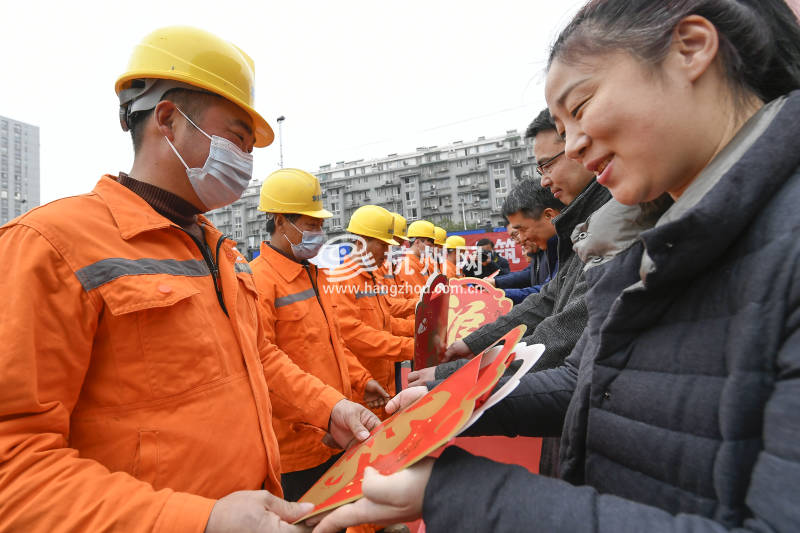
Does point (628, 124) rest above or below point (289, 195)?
below

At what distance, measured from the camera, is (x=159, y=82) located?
1.56m

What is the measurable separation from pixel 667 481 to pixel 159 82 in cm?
194

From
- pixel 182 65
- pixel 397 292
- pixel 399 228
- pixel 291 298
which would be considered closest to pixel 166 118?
pixel 182 65

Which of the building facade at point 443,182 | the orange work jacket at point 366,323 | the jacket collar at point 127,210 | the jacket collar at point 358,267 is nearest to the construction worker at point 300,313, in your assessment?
the orange work jacket at point 366,323

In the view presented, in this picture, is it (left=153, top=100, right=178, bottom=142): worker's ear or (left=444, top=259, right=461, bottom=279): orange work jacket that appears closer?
(left=153, top=100, right=178, bottom=142): worker's ear

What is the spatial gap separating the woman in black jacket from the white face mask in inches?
47.8

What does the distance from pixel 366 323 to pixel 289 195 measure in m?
1.66

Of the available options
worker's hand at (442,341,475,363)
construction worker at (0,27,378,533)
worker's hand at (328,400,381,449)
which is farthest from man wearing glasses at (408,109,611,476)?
construction worker at (0,27,378,533)

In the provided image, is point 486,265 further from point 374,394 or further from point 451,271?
point 374,394

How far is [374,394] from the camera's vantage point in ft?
11.9

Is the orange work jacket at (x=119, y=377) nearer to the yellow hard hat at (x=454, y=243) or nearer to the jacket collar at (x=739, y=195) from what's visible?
the jacket collar at (x=739, y=195)

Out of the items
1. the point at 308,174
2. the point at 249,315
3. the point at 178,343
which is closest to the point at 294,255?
the point at 308,174

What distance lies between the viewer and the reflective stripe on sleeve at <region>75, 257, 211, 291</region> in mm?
1144

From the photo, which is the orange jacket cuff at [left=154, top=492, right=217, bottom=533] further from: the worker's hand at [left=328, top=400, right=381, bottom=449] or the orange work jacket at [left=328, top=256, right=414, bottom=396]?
the orange work jacket at [left=328, top=256, right=414, bottom=396]
